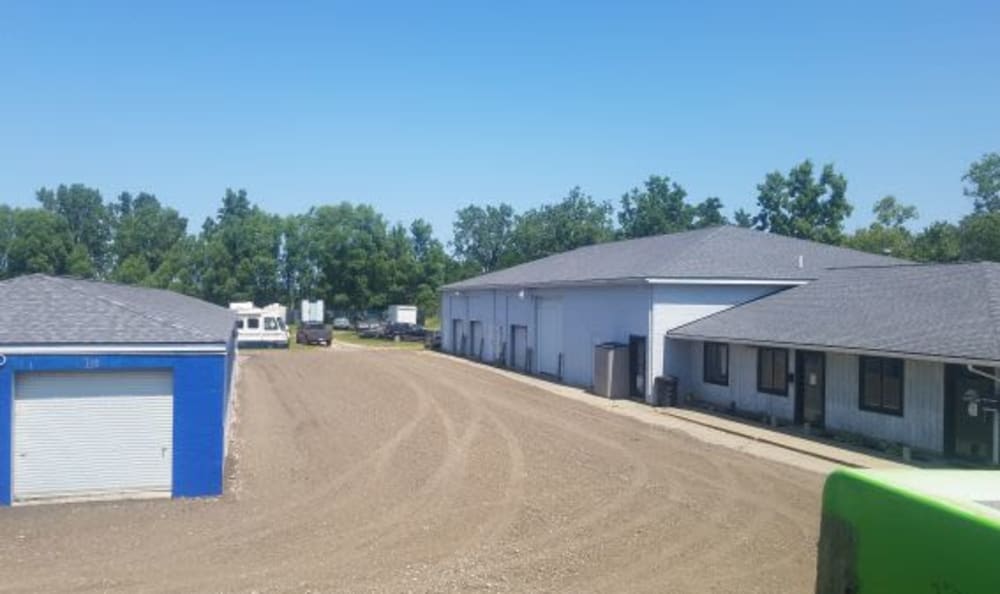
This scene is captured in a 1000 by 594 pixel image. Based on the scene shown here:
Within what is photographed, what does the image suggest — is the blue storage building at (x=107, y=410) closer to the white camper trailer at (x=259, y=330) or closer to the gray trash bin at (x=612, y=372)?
the gray trash bin at (x=612, y=372)

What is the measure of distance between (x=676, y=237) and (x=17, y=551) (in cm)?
2968

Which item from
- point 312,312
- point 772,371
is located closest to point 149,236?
point 312,312

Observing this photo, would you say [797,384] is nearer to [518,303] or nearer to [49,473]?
[49,473]

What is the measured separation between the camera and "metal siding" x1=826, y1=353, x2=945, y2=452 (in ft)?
59.1

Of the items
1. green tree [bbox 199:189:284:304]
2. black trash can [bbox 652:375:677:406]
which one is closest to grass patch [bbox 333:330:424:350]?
green tree [bbox 199:189:284:304]

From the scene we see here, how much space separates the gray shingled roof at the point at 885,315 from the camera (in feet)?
59.3

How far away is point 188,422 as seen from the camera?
48.0ft

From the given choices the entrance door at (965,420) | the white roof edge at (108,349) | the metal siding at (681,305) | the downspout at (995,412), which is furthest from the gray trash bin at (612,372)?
the white roof edge at (108,349)

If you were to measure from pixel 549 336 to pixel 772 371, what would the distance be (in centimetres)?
1488

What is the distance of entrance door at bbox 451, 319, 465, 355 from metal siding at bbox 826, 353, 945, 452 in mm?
32738

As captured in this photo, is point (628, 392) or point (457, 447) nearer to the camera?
point (457, 447)

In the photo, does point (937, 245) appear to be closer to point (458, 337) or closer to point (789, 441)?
point (458, 337)

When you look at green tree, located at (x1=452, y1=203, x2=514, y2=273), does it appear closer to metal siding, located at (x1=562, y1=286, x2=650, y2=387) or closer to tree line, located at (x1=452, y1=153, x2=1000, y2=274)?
tree line, located at (x1=452, y1=153, x2=1000, y2=274)

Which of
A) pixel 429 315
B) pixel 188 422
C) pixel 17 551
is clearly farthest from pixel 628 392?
pixel 429 315
